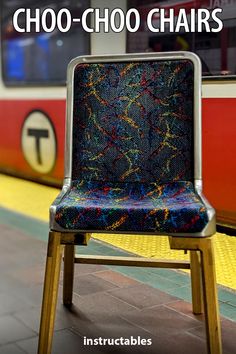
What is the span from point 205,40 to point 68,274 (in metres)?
2.07

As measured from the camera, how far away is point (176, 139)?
2.12 metres

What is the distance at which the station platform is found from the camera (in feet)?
6.73

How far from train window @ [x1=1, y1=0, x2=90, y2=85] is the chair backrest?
2532 mm

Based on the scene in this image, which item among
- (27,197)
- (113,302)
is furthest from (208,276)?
(27,197)

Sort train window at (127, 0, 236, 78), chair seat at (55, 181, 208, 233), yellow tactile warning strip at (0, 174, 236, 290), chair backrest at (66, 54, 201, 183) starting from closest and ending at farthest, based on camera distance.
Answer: chair seat at (55, 181, 208, 233) < chair backrest at (66, 54, 201, 183) < yellow tactile warning strip at (0, 174, 236, 290) < train window at (127, 0, 236, 78)

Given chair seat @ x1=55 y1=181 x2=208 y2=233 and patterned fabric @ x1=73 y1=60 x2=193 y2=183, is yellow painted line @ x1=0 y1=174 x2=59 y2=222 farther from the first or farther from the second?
chair seat @ x1=55 y1=181 x2=208 y2=233

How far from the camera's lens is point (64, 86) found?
16.0ft

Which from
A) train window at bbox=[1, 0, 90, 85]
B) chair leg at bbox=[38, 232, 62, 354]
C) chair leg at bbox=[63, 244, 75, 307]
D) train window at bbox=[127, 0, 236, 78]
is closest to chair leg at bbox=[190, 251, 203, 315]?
chair leg at bbox=[63, 244, 75, 307]

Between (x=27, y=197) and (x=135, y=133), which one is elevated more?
(x=135, y=133)

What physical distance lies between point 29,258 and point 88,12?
2382 millimetres

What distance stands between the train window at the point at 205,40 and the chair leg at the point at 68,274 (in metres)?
1.80

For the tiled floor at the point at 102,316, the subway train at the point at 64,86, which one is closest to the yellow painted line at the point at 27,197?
the subway train at the point at 64,86

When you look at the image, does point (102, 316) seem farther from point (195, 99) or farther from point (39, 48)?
point (39, 48)

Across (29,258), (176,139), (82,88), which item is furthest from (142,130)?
(29,258)
